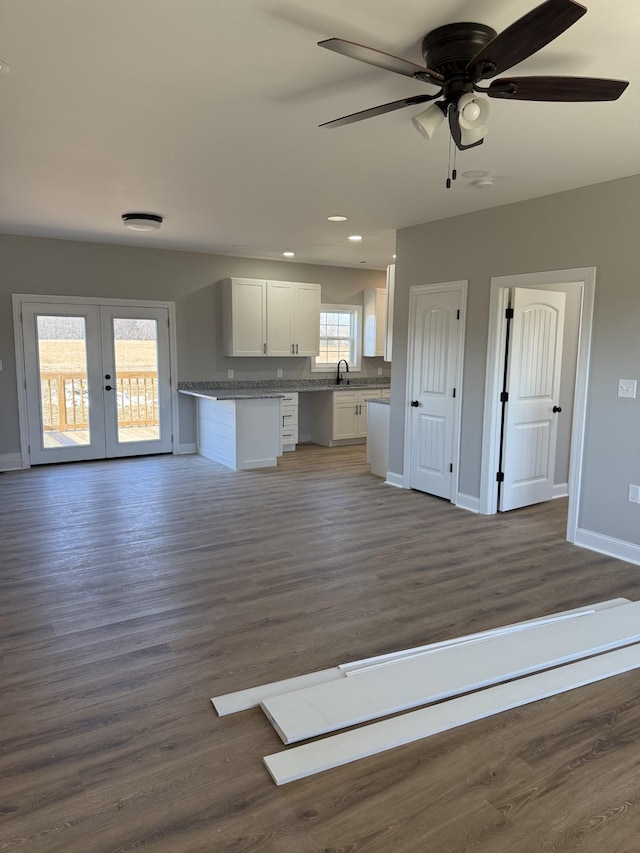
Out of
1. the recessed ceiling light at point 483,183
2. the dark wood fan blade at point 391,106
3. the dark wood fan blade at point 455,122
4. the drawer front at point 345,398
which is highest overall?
the recessed ceiling light at point 483,183

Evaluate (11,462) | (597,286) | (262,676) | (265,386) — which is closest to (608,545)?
(597,286)

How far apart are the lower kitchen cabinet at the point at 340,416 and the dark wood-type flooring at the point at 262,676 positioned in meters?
3.14

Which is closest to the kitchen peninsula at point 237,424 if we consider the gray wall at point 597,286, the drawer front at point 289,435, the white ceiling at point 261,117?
the drawer front at point 289,435

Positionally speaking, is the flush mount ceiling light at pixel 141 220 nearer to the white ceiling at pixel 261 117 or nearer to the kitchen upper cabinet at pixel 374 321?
the white ceiling at pixel 261 117

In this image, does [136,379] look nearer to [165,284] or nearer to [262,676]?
[165,284]

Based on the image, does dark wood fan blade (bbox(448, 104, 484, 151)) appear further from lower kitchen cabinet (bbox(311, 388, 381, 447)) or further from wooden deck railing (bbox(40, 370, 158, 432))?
lower kitchen cabinet (bbox(311, 388, 381, 447))

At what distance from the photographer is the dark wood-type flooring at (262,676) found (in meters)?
1.78

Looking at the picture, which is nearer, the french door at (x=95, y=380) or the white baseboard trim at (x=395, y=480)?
the white baseboard trim at (x=395, y=480)

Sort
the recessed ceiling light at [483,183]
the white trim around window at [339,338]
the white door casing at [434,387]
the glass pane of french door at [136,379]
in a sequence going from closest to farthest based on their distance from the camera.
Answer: the recessed ceiling light at [483,183], the white door casing at [434,387], the glass pane of french door at [136,379], the white trim around window at [339,338]

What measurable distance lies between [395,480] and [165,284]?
3831mm

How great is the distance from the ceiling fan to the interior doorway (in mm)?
2184

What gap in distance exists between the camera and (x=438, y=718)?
224 centimetres

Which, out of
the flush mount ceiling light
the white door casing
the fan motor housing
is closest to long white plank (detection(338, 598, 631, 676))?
the white door casing

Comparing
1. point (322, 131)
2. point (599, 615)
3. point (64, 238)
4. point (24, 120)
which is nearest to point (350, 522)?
point (599, 615)
